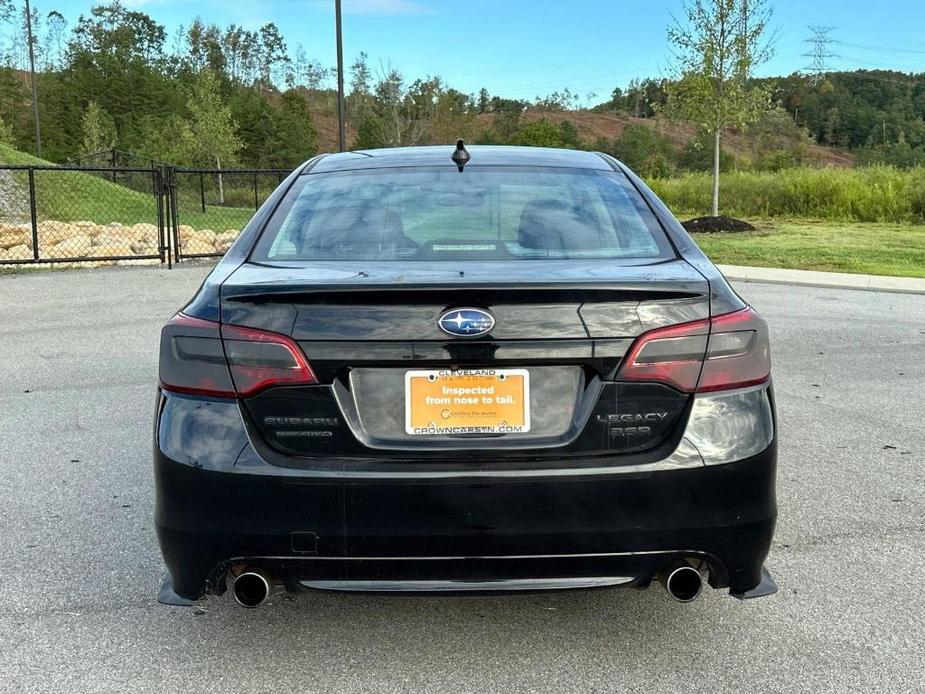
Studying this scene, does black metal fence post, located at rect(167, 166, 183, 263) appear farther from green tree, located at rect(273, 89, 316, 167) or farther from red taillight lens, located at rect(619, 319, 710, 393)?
green tree, located at rect(273, 89, 316, 167)

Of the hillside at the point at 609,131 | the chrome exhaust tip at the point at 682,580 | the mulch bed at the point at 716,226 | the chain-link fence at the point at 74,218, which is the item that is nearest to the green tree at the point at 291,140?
the hillside at the point at 609,131

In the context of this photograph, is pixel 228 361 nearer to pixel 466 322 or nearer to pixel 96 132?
pixel 466 322

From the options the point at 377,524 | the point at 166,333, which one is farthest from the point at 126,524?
the point at 377,524

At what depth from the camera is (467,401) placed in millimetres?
2479

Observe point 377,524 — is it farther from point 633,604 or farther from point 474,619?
point 633,604

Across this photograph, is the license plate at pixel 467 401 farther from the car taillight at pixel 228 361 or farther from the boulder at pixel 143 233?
the boulder at pixel 143 233

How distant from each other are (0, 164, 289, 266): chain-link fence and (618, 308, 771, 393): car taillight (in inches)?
473

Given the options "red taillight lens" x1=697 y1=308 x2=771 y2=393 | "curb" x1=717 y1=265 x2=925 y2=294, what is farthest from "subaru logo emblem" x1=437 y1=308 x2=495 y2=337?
"curb" x1=717 y1=265 x2=925 y2=294

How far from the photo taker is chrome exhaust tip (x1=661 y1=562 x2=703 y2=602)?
258cm

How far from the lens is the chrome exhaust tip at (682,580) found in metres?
2.58

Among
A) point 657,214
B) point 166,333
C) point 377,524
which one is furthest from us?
point 657,214

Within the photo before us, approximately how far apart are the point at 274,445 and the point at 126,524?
6.19 feet

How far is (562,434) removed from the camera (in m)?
2.49

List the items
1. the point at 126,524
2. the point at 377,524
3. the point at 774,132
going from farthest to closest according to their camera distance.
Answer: the point at 774,132 < the point at 126,524 < the point at 377,524
